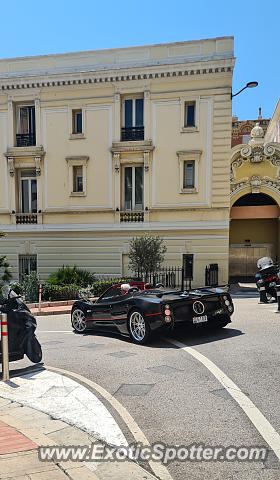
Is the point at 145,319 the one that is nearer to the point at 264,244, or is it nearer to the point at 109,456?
the point at 109,456

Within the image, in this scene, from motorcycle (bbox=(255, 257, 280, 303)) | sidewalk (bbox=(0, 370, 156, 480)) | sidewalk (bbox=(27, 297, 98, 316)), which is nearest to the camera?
sidewalk (bbox=(0, 370, 156, 480))

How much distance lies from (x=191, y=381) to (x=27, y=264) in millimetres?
16567

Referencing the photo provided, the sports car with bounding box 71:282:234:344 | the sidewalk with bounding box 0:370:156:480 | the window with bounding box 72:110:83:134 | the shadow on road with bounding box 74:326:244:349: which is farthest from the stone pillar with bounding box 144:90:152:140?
the sidewalk with bounding box 0:370:156:480

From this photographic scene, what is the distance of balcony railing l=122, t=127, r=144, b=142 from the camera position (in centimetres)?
1827

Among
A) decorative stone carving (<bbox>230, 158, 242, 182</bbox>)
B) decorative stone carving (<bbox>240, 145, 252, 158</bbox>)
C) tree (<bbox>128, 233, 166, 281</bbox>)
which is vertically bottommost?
tree (<bbox>128, 233, 166, 281</bbox>)

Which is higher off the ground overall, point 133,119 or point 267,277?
point 133,119

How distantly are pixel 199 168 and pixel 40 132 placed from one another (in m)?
9.07

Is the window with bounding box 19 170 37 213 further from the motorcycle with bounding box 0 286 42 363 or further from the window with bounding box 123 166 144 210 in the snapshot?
the motorcycle with bounding box 0 286 42 363

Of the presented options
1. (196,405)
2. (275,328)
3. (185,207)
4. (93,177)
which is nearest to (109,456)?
(196,405)

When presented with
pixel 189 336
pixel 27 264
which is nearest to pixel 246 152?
pixel 27 264

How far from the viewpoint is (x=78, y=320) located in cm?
873

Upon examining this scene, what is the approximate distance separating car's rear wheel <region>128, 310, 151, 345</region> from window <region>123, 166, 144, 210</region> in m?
12.0

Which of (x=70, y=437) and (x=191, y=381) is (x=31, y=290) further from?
(x=70, y=437)

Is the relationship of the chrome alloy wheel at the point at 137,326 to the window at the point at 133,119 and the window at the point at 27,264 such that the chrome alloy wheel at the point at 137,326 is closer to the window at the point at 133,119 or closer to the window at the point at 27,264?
the window at the point at 133,119
